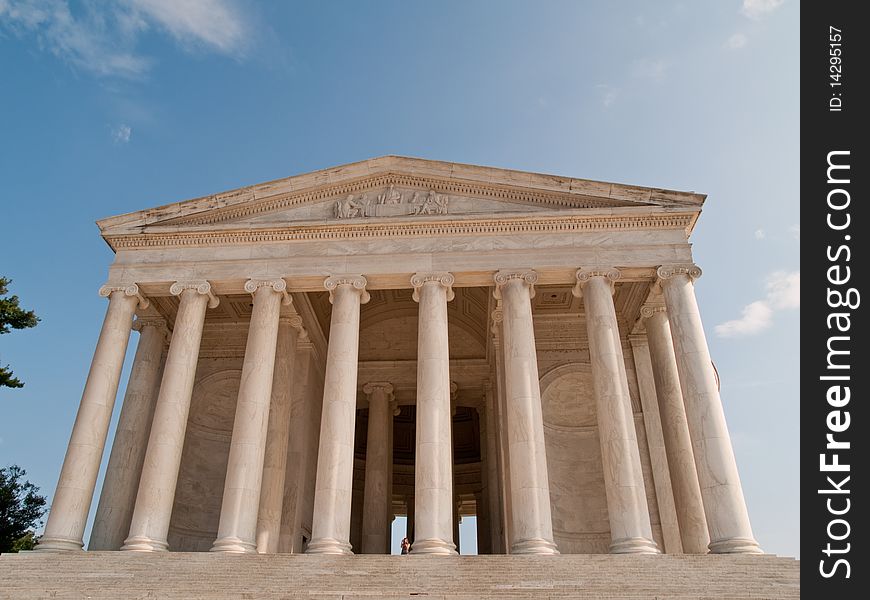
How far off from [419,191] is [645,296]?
Answer: 13644 mm

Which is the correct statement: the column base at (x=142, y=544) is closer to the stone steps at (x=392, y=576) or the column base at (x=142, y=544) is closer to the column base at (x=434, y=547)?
the stone steps at (x=392, y=576)

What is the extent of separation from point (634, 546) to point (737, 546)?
13.2 ft

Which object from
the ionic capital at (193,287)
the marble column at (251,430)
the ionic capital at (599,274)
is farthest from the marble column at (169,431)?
the ionic capital at (599,274)

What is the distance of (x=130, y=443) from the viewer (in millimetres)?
34250

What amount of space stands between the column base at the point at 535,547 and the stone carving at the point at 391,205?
16818 millimetres

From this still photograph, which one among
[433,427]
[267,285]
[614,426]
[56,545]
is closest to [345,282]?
[267,285]

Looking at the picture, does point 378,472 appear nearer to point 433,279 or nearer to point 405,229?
point 433,279

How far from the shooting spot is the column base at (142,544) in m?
27.0

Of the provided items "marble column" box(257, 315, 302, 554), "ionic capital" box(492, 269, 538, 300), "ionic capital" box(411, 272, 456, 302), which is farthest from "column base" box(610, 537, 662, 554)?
"marble column" box(257, 315, 302, 554)

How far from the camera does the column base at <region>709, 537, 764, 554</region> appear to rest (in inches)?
999

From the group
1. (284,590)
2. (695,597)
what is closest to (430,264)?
(284,590)

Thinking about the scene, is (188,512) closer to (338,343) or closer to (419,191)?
(338,343)

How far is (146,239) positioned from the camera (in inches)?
1371

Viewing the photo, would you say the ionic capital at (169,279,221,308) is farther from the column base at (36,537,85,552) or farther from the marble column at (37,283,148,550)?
the column base at (36,537,85,552)
